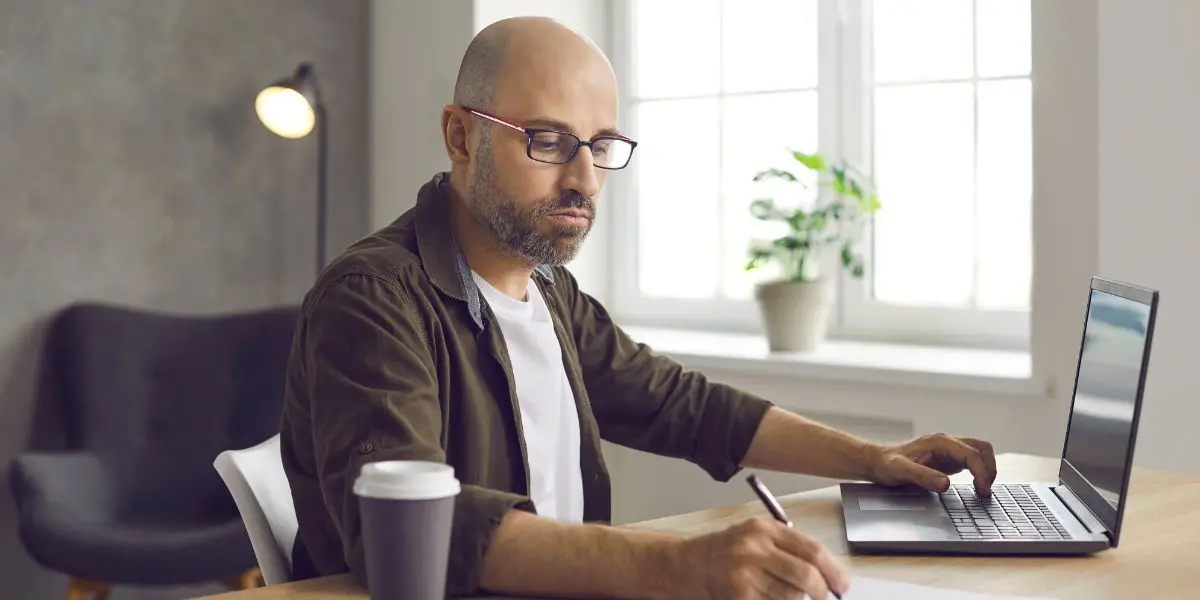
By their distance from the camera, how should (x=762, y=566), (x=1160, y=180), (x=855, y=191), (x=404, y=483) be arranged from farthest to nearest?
(x=855, y=191), (x=1160, y=180), (x=762, y=566), (x=404, y=483)

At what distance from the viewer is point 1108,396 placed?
1524 millimetres

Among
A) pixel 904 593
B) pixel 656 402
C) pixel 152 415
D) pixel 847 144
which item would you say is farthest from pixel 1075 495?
pixel 152 415

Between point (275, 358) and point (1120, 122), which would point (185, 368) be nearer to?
point (275, 358)

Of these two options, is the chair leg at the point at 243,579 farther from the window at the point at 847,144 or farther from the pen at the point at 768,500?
the pen at the point at 768,500

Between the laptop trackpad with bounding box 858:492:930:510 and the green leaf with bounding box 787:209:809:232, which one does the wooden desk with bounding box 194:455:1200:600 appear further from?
the green leaf with bounding box 787:209:809:232

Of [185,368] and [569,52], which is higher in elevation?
[569,52]

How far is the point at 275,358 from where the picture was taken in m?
3.44

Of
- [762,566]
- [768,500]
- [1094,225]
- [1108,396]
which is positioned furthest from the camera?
[1094,225]

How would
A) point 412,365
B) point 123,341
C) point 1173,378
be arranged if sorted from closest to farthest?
1. point 412,365
2. point 1173,378
3. point 123,341

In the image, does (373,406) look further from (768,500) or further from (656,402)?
(656,402)

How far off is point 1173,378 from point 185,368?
2.33 meters

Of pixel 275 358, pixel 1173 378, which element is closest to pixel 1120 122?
pixel 1173 378

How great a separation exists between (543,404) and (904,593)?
61 cm

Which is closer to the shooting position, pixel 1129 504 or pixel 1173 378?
pixel 1129 504
